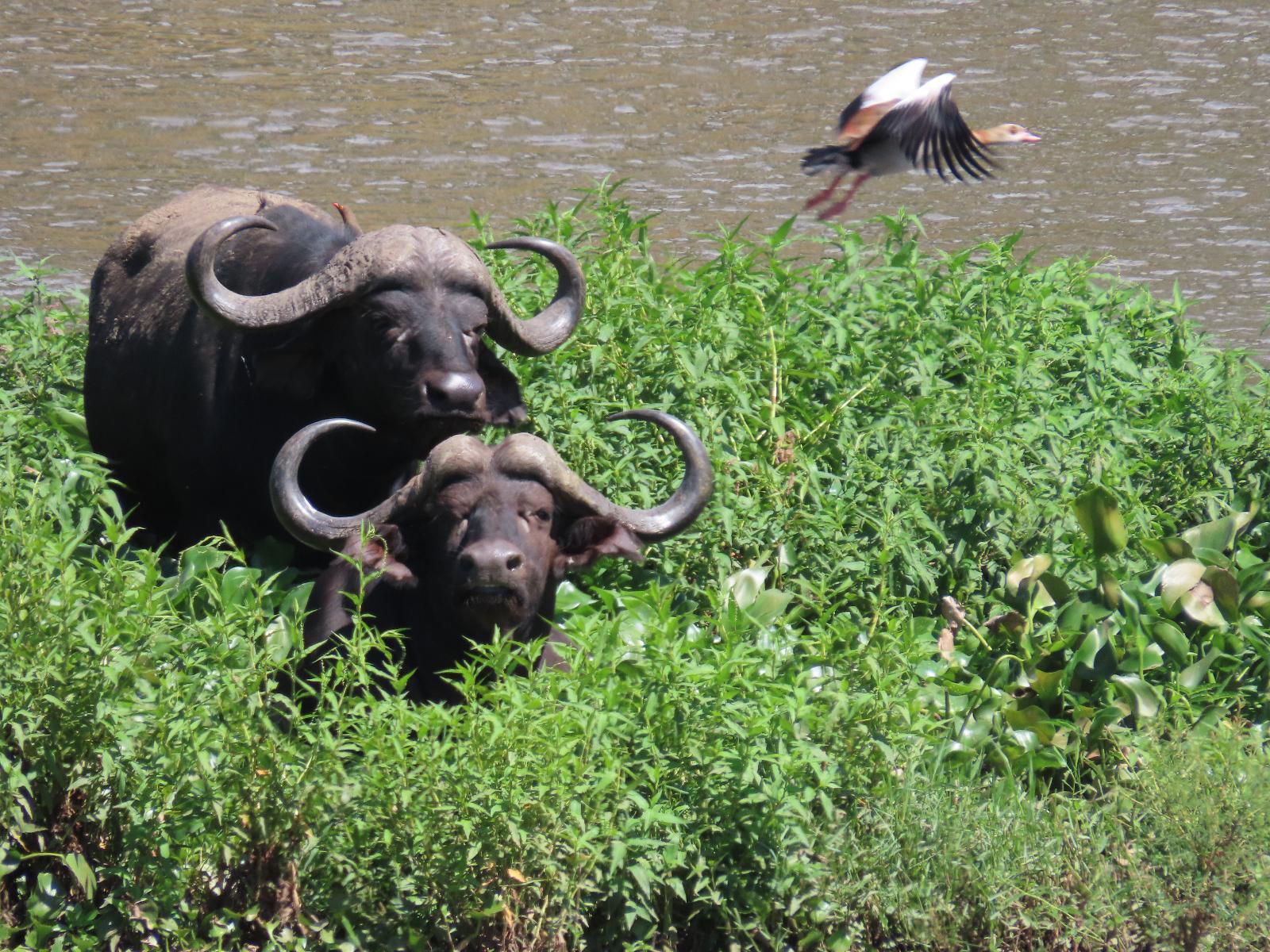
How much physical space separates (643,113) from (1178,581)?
22.2 ft

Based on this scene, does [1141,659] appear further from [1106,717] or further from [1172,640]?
[1106,717]

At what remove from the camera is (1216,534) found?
5.77m

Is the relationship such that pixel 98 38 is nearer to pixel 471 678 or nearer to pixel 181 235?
pixel 181 235

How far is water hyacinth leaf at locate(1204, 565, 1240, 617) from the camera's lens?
5.52 m

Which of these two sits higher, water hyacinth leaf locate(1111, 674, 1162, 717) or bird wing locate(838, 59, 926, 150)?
bird wing locate(838, 59, 926, 150)

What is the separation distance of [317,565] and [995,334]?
2472 mm

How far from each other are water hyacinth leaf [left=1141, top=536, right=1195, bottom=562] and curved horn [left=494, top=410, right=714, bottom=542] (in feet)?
4.72

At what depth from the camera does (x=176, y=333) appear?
19.8 feet

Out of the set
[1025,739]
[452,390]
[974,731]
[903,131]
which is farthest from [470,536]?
[903,131]

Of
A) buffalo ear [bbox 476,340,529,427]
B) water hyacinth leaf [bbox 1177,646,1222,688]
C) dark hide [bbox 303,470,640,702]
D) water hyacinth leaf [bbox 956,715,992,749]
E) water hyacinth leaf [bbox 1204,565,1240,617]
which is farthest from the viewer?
buffalo ear [bbox 476,340,529,427]

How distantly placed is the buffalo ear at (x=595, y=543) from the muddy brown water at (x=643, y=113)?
4030mm

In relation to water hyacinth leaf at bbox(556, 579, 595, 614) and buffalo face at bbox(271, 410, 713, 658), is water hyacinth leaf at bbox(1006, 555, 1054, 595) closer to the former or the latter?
buffalo face at bbox(271, 410, 713, 658)

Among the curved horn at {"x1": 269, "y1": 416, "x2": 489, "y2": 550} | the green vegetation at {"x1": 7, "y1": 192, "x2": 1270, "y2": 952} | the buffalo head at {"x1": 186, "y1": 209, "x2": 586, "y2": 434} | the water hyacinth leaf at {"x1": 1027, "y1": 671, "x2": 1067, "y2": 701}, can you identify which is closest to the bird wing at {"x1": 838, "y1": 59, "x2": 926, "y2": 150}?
the green vegetation at {"x1": 7, "y1": 192, "x2": 1270, "y2": 952}

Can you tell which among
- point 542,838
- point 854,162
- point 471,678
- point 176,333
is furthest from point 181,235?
point 542,838
